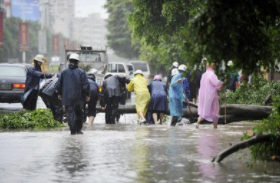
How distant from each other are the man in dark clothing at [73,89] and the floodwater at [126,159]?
39cm

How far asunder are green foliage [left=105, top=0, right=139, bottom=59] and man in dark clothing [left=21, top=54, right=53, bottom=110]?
3168 inches

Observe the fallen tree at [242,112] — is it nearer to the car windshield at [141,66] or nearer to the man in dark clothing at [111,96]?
the man in dark clothing at [111,96]

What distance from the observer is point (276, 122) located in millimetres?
11562

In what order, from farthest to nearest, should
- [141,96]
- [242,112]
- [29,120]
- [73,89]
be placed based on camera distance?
[141,96] < [29,120] < [242,112] < [73,89]

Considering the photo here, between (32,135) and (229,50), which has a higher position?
(229,50)

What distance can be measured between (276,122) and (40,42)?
11768cm

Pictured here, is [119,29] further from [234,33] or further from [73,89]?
[234,33]

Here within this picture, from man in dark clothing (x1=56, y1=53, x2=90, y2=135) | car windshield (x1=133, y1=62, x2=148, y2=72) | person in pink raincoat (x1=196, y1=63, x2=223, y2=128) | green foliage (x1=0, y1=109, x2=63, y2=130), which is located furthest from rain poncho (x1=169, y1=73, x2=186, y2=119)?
car windshield (x1=133, y1=62, x2=148, y2=72)

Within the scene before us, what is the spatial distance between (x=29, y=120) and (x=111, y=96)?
383 centimetres

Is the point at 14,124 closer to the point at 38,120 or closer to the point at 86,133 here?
the point at 38,120

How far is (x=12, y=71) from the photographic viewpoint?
32969 mm

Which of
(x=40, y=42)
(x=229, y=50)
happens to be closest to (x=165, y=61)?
(x=229, y=50)

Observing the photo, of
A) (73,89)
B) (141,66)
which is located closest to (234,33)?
(73,89)

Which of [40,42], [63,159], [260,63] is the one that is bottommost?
[63,159]
